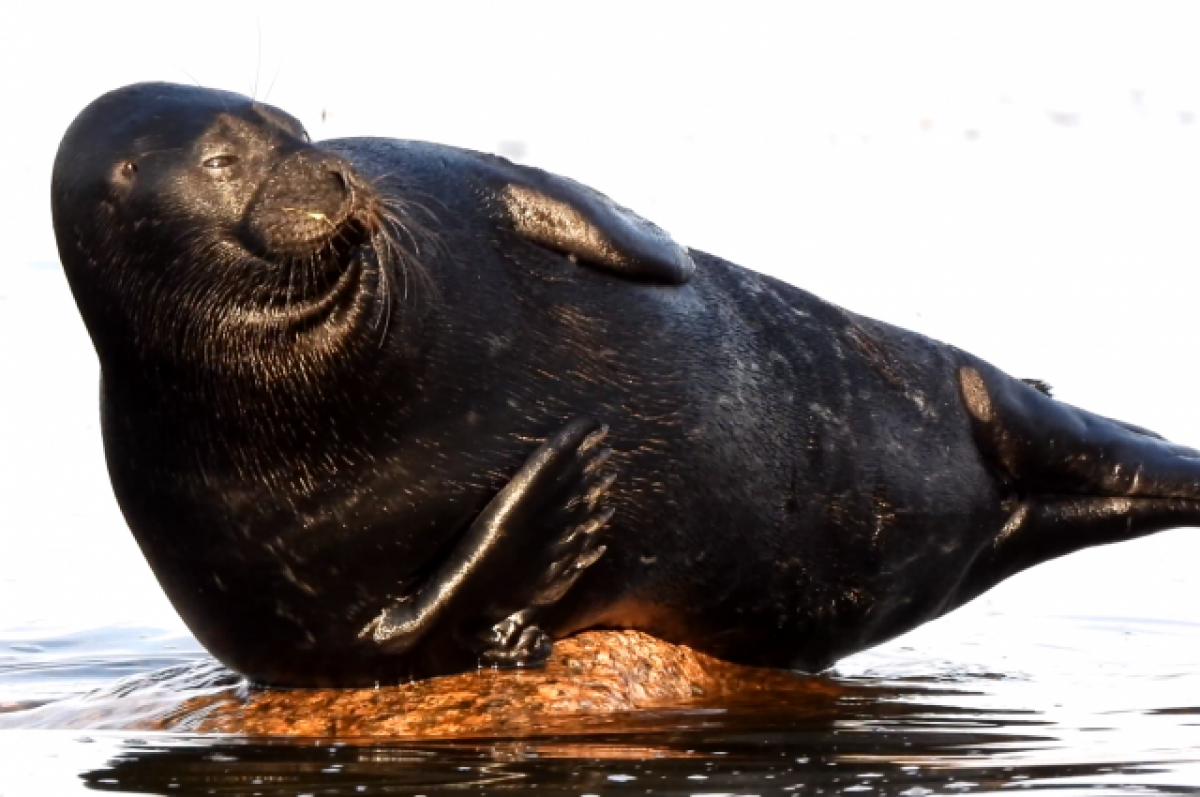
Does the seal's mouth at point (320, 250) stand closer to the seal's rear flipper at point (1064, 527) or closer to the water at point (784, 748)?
the water at point (784, 748)

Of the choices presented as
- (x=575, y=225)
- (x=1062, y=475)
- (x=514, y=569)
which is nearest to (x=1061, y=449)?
(x=1062, y=475)

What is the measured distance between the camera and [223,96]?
7.61 m

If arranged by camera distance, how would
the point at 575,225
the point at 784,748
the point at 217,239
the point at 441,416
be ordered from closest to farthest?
the point at 784,748, the point at 217,239, the point at 441,416, the point at 575,225

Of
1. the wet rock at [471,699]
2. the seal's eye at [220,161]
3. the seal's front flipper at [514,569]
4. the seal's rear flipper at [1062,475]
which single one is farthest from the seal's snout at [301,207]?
the seal's rear flipper at [1062,475]

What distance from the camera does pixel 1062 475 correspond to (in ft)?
30.3

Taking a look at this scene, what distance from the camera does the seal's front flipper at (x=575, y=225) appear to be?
26.3 ft

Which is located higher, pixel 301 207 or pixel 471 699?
pixel 301 207

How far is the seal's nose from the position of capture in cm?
725

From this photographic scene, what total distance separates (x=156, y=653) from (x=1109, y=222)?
10.5 metres

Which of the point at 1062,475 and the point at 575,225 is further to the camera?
the point at 1062,475

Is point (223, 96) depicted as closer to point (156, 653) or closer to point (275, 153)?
point (275, 153)

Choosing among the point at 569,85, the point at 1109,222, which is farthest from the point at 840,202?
the point at 569,85

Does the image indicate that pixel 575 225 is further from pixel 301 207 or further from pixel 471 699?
pixel 471 699

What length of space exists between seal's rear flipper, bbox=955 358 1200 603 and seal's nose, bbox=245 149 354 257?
2.70 m
